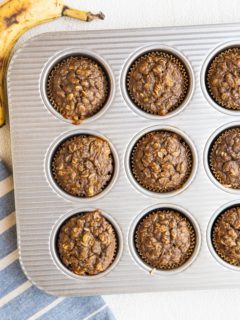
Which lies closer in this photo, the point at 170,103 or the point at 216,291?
the point at 170,103

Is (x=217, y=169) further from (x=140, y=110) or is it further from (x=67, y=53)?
(x=67, y=53)

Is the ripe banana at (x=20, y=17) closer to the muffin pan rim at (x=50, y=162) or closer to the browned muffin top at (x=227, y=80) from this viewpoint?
the muffin pan rim at (x=50, y=162)

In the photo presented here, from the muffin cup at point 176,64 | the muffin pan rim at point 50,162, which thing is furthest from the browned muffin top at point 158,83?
the muffin pan rim at point 50,162

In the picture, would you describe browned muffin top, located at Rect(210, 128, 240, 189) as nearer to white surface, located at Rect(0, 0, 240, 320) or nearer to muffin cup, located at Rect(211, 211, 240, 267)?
muffin cup, located at Rect(211, 211, 240, 267)

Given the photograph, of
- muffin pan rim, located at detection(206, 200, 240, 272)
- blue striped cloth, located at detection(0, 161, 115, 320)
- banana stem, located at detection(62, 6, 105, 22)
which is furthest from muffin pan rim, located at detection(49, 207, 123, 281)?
banana stem, located at detection(62, 6, 105, 22)

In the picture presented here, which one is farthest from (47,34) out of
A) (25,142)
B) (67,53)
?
(25,142)

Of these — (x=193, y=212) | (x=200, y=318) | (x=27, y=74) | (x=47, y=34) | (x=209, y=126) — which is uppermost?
(x=47, y=34)
